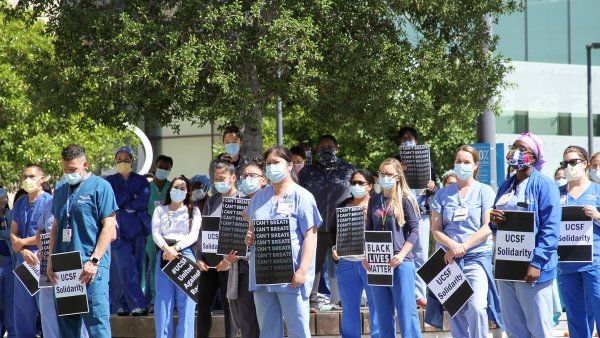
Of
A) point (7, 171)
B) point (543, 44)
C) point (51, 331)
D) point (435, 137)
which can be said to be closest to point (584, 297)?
point (51, 331)

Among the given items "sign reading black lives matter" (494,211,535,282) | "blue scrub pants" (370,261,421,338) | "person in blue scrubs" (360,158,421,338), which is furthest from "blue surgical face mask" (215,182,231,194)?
"sign reading black lives matter" (494,211,535,282)

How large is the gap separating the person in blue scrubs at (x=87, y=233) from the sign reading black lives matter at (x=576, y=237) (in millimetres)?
4490

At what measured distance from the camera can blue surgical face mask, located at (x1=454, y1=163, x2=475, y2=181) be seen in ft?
36.9

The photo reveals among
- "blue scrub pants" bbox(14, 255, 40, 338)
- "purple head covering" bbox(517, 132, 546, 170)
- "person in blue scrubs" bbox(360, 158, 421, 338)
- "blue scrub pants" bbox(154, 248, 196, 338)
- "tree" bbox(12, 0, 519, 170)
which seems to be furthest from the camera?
"tree" bbox(12, 0, 519, 170)

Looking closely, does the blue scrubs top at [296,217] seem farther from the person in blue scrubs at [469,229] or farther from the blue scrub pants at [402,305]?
the blue scrub pants at [402,305]

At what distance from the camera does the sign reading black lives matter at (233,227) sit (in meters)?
12.1

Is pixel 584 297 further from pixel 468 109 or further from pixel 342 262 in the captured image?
pixel 468 109

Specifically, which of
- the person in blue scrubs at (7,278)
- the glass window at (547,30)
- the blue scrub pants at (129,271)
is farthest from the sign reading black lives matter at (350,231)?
the glass window at (547,30)

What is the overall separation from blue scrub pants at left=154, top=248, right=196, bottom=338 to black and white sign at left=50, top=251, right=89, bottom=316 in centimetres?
203

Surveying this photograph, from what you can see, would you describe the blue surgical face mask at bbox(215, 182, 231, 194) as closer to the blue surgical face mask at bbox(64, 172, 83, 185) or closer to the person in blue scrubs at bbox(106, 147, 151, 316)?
the blue surgical face mask at bbox(64, 172, 83, 185)

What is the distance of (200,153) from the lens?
150 ft

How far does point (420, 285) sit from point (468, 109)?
2.80 m

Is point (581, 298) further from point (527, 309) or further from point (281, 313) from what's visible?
point (281, 313)

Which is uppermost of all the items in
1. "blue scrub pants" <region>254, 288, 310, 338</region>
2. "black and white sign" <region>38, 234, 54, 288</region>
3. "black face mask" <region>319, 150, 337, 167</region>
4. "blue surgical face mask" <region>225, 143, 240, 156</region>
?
"blue surgical face mask" <region>225, 143, 240, 156</region>
